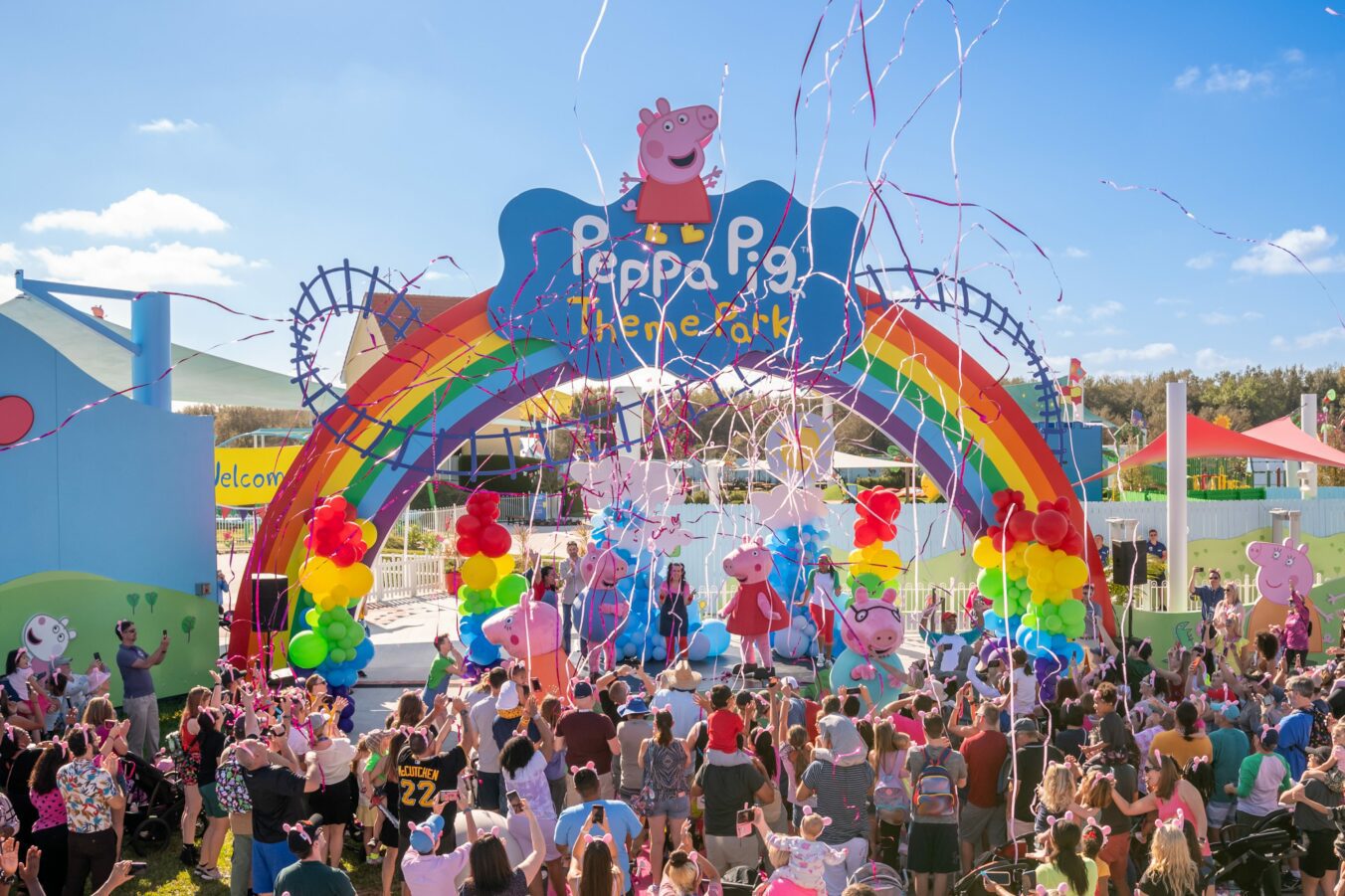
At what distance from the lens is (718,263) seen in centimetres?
1127

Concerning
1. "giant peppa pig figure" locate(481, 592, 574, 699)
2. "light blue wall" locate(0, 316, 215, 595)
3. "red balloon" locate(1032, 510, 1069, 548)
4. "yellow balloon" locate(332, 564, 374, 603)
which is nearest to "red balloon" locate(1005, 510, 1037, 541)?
"red balloon" locate(1032, 510, 1069, 548)

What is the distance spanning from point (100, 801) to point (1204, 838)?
536 cm

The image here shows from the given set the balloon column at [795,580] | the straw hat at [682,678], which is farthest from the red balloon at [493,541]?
the straw hat at [682,678]

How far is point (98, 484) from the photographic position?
1059cm

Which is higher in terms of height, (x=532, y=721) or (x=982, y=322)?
(x=982, y=322)

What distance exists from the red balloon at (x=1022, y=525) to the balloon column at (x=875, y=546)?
1.32 meters

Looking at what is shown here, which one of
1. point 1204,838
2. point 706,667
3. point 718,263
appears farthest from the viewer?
point 706,667

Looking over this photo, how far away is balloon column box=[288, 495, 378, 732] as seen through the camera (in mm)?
9672

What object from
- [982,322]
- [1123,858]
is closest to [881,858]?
[1123,858]

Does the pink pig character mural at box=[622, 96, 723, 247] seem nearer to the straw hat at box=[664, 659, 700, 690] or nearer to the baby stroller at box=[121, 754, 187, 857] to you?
the straw hat at box=[664, 659, 700, 690]

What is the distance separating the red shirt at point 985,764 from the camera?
5559 mm

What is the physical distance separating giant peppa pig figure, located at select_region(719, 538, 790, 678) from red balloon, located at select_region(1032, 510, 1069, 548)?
259 centimetres

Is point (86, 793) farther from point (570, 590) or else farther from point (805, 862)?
point (570, 590)

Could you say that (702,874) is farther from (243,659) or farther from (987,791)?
(243,659)
